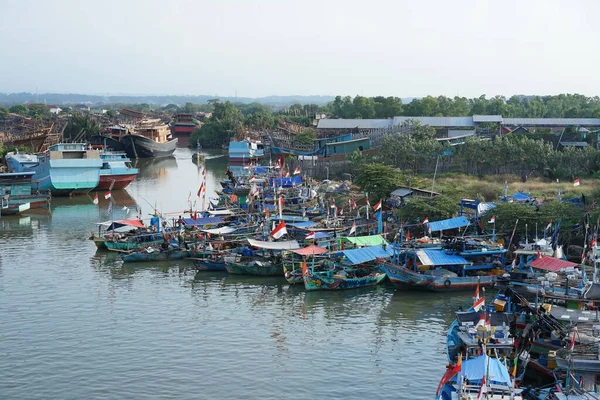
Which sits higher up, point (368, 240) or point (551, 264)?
point (551, 264)

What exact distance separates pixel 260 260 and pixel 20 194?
2638cm

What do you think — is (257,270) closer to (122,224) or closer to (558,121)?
(122,224)

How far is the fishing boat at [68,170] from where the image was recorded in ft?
188

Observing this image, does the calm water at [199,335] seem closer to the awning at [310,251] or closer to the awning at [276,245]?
the awning at [276,245]

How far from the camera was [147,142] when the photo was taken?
8906 centimetres

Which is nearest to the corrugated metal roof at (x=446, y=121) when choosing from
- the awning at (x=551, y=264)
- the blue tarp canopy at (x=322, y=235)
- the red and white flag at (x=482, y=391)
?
the blue tarp canopy at (x=322, y=235)

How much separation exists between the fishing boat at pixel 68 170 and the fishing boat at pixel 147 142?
27.5 meters

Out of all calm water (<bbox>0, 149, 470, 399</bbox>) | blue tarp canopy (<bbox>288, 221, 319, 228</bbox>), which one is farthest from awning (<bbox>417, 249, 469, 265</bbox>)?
blue tarp canopy (<bbox>288, 221, 319, 228</bbox>)

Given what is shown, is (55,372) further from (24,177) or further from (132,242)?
(24,177)

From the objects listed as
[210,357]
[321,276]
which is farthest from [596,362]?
[321,276]

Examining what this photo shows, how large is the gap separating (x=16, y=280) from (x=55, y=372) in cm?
1152

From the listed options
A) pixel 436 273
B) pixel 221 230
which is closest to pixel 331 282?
pixel 436 273

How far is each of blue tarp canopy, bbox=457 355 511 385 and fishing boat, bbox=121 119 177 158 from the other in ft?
243

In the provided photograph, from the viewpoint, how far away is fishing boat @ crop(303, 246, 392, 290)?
3031 centimetres
